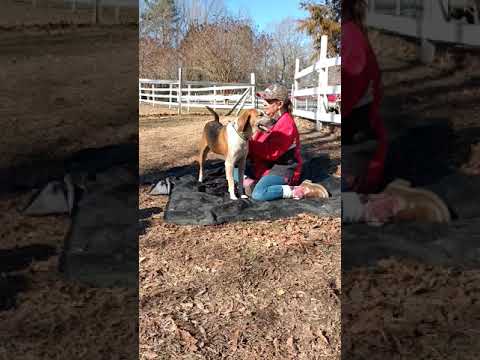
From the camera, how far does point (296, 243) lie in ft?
10.3

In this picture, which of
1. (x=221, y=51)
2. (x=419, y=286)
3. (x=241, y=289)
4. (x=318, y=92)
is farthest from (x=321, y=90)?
(x=419, y=286)

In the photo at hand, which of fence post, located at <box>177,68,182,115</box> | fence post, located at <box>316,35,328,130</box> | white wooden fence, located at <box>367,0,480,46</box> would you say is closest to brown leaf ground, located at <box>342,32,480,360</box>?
white wooden fence, located at <box>367,0,480,46</box>

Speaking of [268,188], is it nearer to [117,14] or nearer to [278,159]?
[278,159]

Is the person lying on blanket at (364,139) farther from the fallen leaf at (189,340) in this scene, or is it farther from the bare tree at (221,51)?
the bare tree at (221,51)

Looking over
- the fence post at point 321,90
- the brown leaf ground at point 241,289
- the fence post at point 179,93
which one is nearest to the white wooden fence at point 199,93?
the fence post at point 179,93

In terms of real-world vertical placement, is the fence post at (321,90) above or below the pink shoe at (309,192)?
above

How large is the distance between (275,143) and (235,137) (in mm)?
427

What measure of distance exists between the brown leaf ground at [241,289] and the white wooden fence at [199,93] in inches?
48.4

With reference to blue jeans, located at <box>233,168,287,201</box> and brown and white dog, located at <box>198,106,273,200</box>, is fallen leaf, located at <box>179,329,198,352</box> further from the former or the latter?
blue jeans, located at <box>233,168,287,201</box>

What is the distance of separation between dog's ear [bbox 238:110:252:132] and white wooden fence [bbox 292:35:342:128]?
2.15 metres

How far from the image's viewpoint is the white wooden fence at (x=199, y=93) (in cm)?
447

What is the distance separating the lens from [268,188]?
386 cm

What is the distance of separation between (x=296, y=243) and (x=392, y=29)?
2.01 meters

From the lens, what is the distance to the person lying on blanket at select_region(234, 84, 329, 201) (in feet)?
12.1
